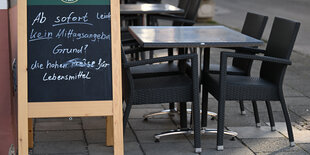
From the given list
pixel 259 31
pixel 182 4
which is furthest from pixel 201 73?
pixel 182 4

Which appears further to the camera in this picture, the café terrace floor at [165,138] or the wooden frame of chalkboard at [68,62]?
the café terrace floor at [165,138]

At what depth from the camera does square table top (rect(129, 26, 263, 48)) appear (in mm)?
4562

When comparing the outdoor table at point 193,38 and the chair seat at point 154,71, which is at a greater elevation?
the outdoor table at point 193,38

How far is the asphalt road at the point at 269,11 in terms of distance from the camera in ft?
42.6

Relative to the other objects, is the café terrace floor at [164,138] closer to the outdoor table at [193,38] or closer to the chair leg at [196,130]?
the chair leg at [196,130]

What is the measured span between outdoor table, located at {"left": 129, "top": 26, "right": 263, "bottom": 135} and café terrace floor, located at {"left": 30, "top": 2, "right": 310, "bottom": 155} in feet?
1.06

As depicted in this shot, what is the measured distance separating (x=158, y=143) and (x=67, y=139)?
0.79 metres

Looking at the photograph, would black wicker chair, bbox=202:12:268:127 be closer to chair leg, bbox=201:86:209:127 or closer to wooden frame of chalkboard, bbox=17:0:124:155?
chair leg, bbox=201:86:209:127

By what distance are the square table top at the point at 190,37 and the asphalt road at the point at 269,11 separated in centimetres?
570

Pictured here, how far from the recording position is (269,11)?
18094mm

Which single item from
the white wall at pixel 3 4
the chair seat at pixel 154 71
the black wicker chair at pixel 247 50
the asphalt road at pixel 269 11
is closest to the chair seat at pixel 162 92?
the chair seat at pixel 154 71

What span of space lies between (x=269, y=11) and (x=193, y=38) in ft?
45.1

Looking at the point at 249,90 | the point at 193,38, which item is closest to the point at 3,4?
the point at 193,38

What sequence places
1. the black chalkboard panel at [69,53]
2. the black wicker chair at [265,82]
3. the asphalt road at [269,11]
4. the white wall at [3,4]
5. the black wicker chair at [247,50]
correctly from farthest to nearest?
the asphalt road at [269,11]
the black wicker chair at [247,50]
the black wicker chair at [265,82]
the black chalkboard panel at [69,53]
the white wall at [3,4]
